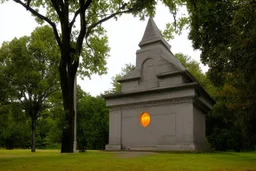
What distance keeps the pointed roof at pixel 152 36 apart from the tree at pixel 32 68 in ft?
31.7

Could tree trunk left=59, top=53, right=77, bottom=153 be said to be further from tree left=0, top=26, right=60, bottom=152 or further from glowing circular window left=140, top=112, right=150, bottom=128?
tree left=0, top=26, right=60, bottom=152

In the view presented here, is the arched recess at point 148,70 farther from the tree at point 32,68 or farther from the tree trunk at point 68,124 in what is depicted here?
the tree at point 32,68

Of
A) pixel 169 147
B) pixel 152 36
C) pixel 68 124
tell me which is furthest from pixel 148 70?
pixel 68 124

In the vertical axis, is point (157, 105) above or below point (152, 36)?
below

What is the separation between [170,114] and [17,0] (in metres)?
11.9

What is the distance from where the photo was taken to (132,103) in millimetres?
21406

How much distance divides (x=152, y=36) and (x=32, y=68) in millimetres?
12555

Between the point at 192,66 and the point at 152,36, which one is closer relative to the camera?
the point at 152,36

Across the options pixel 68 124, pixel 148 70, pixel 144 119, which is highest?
pixel 148 70

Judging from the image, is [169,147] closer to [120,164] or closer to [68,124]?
[68,124]

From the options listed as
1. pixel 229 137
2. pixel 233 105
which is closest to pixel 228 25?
pixel 233 105

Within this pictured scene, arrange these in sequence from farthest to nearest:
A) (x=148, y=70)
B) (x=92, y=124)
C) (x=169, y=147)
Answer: (x=92, y=124) → (x=148, y=70) → (x=169, y=147)

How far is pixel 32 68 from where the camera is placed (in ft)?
91.3

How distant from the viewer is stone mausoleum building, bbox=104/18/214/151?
19.1 meters
